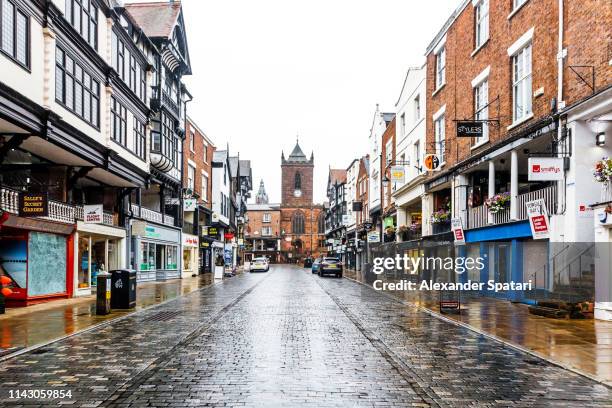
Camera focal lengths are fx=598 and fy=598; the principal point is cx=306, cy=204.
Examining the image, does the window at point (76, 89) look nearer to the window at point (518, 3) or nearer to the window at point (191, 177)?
the window at point (518, 3)

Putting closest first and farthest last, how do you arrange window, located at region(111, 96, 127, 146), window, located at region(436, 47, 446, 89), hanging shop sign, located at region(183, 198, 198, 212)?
window, located at region(111, 96, 127, 146)
window, located at region(436, 47, 446, 89)
hanging shop sign, located at region(183, 198, 198, 212)

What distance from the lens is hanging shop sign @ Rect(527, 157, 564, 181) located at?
15953 mm

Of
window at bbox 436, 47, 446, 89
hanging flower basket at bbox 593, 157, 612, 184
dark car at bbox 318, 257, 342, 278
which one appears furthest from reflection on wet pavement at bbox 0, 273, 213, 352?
dark car at bbox 318, 257, 342, 278

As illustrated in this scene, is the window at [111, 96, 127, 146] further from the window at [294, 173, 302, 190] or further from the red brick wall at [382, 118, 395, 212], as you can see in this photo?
the window at [294, 173, 302, 190]

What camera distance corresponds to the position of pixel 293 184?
125 m

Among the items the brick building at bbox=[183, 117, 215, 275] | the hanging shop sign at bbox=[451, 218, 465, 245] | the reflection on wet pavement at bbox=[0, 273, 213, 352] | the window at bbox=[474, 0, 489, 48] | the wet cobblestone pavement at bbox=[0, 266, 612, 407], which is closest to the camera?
the wet cobblestone pavement at bbox=[0, 266, 612, 407]

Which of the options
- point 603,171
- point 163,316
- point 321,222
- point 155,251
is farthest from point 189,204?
point 321,222

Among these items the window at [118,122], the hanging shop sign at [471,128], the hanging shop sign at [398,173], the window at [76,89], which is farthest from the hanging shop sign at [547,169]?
the hanging shop sign at [398,173]

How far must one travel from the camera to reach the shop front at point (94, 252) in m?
22.9

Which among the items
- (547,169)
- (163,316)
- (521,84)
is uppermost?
(521,84)

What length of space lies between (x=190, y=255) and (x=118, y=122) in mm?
20624

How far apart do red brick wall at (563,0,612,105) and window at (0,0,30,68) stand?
1505 cm

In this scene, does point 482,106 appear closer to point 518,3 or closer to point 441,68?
point 518,3

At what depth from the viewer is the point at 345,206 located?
269 feet
